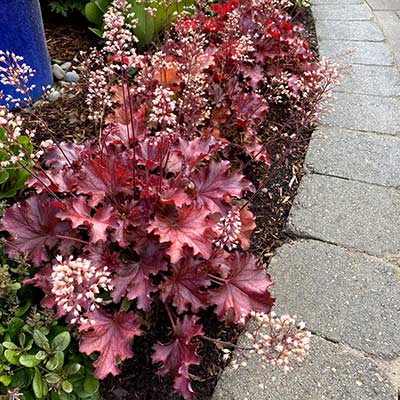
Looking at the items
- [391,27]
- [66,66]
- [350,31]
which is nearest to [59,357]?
[66,66]

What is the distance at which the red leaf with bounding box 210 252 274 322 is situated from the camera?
60.2 inches

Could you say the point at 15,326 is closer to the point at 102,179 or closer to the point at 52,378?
the point at 52,378

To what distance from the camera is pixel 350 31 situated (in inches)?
160

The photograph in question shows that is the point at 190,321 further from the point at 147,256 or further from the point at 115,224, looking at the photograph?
the point at 115,224

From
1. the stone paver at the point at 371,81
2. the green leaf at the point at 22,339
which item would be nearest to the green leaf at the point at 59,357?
the green leaf at the point at 22,339

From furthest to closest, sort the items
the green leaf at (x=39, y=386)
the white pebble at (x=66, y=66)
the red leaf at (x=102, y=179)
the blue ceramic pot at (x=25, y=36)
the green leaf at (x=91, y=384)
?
1. the white pebble at (x=66, y=66)
2. the blue ceramic pot at (x=25, y=36)
3. the red leaf at (x=102, y=179)
4. the green leaf at (x=91, y=384)
5. the green leaf at (x=39, y=386)

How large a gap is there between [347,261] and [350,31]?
9.19ft

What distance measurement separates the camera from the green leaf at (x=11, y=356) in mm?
1365

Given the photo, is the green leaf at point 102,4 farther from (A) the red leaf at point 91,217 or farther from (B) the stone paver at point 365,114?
(A) the red leaf at point 91,217

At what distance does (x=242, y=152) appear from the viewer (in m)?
2.40

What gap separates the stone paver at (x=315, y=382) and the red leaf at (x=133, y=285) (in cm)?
43

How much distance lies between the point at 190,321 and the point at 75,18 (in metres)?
2.89

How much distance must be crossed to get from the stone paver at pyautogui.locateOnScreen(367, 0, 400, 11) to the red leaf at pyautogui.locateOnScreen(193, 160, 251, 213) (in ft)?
12.3

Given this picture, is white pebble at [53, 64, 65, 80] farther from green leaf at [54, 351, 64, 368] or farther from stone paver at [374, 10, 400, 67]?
stone paver at [374, 10, 400, 67]
